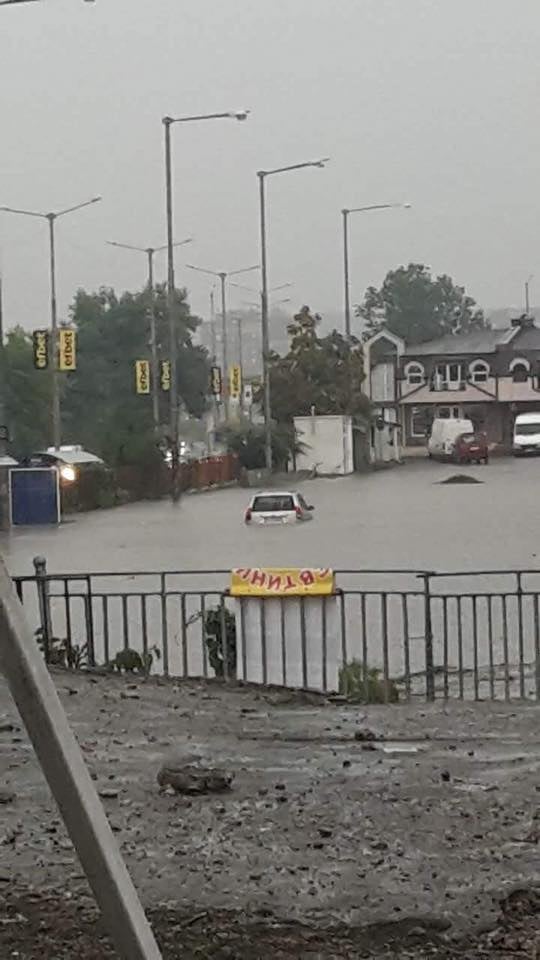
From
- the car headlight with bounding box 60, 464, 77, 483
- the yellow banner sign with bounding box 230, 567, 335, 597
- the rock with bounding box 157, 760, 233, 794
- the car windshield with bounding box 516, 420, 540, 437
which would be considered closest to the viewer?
the rock with bounding box 157, 760, 233, 794

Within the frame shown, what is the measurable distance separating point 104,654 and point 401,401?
532cm

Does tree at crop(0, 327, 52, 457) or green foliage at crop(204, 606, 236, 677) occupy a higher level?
tree at crop(0, 327, 52, 457)

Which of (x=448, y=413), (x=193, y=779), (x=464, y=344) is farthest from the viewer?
(x=464, y=344)

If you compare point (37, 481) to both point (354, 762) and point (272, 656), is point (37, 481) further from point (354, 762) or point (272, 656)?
point (354, 762)

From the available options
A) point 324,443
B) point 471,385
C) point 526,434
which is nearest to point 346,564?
point 324,443

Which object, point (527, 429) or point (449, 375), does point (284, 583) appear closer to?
point (449, 375)

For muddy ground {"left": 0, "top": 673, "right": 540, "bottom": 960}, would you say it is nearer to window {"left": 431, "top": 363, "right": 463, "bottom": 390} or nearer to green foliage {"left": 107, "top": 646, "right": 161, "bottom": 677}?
green foliage {"left": 107, "top": 646, "right": 161, "bottom": 677}

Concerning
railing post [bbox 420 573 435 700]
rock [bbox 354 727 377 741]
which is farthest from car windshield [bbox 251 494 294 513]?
rock [bbox 354 727 377 741]

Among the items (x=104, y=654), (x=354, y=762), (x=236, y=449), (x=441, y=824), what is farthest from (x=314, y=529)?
(x=441, y=824)

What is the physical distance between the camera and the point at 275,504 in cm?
1421

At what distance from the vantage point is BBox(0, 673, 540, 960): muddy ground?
3.30 meters

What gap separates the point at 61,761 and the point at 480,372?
11.2 meters

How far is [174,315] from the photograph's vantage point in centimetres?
1327

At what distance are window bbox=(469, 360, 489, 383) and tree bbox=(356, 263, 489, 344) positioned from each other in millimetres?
1206
